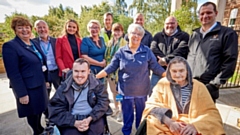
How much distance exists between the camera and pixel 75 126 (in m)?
1.39

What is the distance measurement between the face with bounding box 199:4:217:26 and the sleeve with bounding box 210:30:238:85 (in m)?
0.25

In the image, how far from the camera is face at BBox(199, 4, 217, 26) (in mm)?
1612

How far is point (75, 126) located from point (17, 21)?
1319 millimetres

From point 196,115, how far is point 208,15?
1.15 meters

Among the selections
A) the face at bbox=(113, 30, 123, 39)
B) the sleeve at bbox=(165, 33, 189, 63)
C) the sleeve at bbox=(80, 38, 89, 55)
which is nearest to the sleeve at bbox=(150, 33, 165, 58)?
the sleeve at bbox=(165, 33, 189, 63)

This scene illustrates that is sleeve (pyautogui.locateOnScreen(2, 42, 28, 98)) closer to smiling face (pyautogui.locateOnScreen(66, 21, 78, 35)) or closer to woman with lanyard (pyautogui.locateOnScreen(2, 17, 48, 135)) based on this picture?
woman with lanyard (pyautogui.locateOnScreen(2, 17, 48, 135))

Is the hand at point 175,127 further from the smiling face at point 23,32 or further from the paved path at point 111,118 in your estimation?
the smiling face at point 23,32

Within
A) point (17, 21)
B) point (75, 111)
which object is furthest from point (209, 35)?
point (17, 21)

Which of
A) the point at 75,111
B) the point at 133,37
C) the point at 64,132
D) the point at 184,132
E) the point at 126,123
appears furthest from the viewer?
the point at 126,123

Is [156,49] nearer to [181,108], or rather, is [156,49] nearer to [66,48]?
[181,108]

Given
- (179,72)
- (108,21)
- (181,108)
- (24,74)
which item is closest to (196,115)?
(181,108)

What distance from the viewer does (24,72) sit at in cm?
154

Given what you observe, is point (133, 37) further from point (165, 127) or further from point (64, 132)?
point (64, 132)

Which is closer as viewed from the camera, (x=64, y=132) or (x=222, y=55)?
(x=64, y=132)
